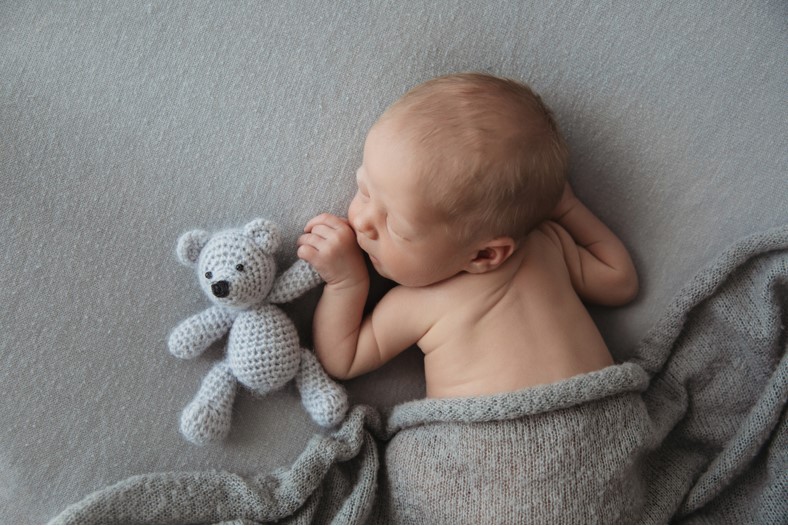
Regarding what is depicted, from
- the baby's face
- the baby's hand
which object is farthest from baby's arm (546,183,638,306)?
the baby's hand

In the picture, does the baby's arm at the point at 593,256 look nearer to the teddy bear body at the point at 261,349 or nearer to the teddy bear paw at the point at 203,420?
the teddy bear body at the point at 261,349

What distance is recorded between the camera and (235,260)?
40.0 inches

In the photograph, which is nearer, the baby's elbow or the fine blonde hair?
the fine blonde hair

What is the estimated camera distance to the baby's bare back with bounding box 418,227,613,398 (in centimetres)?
110

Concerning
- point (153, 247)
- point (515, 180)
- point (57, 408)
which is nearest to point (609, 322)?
point (515, 180)

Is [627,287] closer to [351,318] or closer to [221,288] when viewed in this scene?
[351,318]

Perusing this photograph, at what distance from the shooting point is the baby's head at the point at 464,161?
975 millimetres

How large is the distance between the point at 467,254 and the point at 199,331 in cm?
44

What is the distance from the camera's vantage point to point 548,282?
1142 millimetres

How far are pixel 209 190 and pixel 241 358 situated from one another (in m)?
0.29

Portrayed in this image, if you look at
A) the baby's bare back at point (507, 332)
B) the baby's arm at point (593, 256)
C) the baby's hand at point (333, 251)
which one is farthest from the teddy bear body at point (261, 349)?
the baby's arm at point (593, 256)

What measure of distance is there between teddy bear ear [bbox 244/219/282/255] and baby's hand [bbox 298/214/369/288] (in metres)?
0.05

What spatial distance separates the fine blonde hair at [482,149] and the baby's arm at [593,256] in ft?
0.56

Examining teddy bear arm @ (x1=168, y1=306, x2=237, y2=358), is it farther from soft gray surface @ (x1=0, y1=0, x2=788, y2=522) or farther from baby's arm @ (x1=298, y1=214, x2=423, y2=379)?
baby's arm @ (x1=298, y1=214, x2=423, y2=379)
